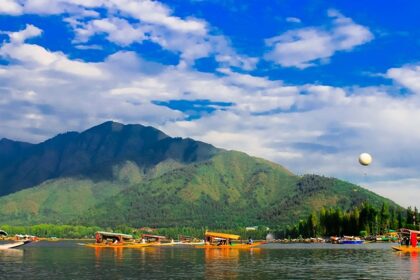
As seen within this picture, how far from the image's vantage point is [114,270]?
98.2 meters

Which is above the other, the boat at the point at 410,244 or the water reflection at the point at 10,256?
the boat at the point at 410,244

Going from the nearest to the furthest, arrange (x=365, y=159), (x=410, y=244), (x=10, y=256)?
(x=365, y=159) → (x=10, y=256) → (x=410, y=244)

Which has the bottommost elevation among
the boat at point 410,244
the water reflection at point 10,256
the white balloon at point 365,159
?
the water reflection at point 10,256

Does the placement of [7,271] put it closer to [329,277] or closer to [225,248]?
[329,277]

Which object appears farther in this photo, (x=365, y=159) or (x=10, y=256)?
(x=10, y=256)

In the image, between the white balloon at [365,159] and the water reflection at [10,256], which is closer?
the white balloon at [365,159]

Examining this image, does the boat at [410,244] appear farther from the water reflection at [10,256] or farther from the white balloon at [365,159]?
the water reflection at [10,256]

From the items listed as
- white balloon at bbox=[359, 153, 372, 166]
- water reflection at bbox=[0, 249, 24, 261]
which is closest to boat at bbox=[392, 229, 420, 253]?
white balloon at bbox=[359, 153, 372, 166]

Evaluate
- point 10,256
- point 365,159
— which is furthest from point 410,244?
point 10,256

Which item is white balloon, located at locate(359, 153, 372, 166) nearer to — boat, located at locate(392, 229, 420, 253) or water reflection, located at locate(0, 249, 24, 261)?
boat, located at locate(392, 229, 420, 253)

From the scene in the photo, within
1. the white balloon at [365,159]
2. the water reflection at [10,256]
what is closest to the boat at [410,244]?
the white balloon at [365,159]

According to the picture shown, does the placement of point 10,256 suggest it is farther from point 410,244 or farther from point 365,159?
point 410,244

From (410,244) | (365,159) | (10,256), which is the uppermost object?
(365,159)

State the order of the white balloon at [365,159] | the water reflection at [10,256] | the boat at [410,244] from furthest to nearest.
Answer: the boat at [410,244]
the water reflection at [10,256]
the white balloon at [365,159]
